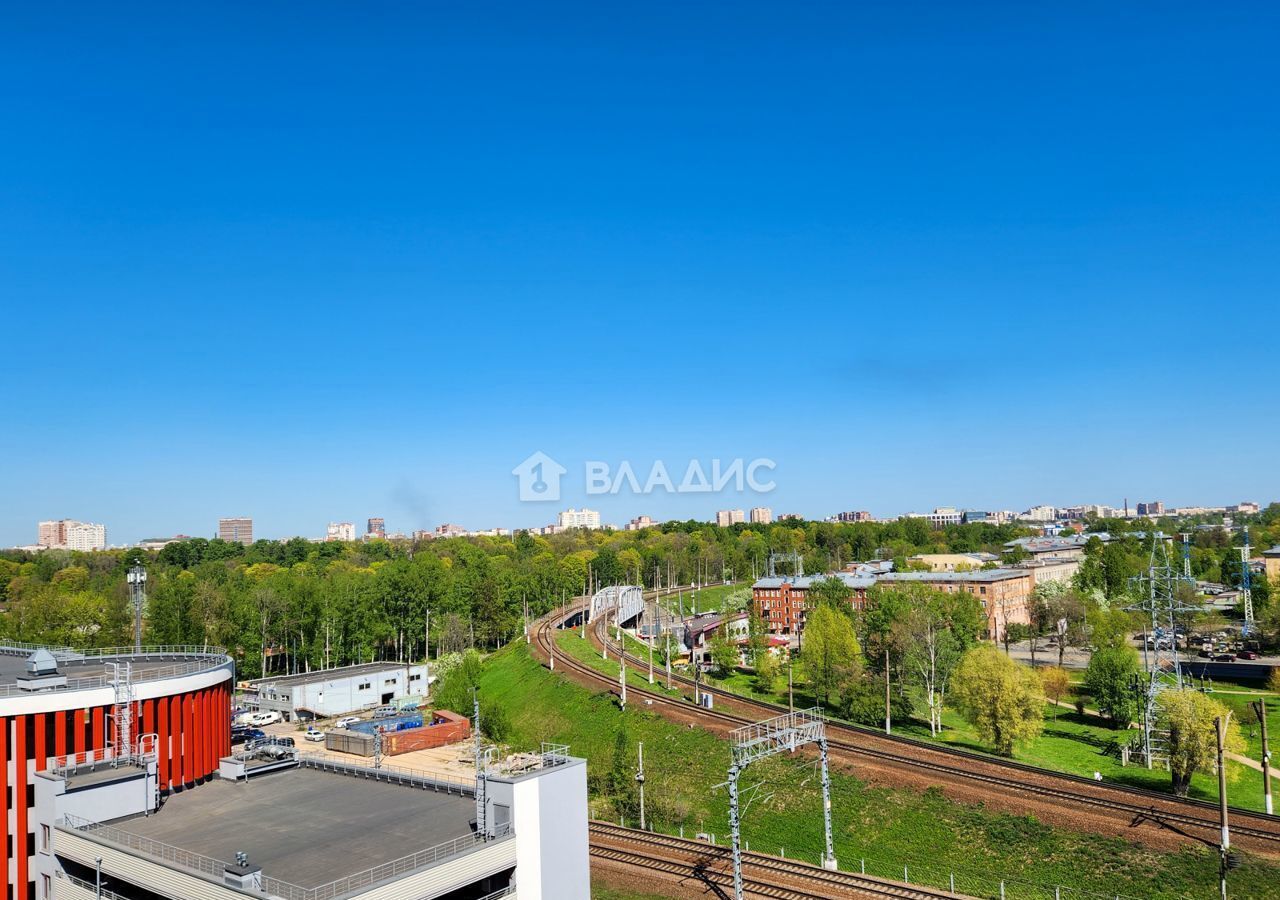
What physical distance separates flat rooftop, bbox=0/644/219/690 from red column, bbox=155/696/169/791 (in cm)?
211

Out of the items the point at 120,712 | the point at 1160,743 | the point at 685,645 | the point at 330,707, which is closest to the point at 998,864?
the point at 1160,743

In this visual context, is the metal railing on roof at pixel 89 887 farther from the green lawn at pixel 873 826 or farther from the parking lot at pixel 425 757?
the parking lot at pixel 425 757

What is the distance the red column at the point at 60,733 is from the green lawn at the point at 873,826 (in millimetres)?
22441

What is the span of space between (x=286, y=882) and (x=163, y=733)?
1134 cm

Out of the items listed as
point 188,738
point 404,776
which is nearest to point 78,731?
point 188,738

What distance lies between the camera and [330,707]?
67.5 meters

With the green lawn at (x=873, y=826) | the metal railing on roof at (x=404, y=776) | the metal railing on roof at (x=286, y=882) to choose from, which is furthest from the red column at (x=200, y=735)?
the green lawn at (x=873, y=826)

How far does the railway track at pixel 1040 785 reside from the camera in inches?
1225

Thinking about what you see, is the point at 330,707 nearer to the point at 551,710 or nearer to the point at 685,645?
the point at 551,710

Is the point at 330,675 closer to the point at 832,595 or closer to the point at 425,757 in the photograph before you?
the point at 425,757

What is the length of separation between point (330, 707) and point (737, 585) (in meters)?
78.5

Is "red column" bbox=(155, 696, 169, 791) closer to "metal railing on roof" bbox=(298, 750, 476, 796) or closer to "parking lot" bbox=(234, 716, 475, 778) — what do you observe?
"metal railing on roof" bbox=(298, 750, 476, 796)

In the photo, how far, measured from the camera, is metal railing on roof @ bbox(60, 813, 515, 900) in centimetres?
1923

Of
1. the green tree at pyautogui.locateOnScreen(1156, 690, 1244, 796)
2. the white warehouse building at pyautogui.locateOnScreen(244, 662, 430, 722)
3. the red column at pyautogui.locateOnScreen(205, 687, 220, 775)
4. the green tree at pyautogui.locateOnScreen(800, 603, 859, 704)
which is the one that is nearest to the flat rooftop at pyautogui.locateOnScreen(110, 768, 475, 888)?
the red column at pyautogui.locateOnScreen(205, 687, 220, 775)
